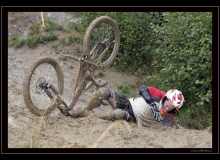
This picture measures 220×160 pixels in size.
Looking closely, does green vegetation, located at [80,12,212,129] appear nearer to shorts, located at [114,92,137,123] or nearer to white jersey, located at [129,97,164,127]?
white jersey, located at [129,97,164,127]

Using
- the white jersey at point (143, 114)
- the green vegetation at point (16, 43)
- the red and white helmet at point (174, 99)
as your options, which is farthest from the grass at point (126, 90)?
the green vegetation at point (16, 43)

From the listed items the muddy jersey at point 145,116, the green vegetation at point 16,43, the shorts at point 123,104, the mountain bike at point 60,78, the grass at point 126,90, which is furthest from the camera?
the green vegetation at point 16,43

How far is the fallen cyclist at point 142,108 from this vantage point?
14.9 feet

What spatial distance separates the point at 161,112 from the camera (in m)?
4.59

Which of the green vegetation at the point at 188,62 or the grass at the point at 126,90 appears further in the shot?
the grass at the point at 126,90

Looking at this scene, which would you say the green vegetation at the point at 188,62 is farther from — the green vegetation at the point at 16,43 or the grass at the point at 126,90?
the green vegetation at the point at 16,43

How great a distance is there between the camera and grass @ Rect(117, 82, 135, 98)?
722cm

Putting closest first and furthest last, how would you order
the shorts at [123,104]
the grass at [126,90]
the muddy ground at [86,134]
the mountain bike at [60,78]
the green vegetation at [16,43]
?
the muddy ground at [86,134] → the mountain bike at [60,78] → the shorts at [123,104] → the grass at [126,90] → the green vegetation at [16,43]

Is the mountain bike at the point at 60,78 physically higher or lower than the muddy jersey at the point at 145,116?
higher

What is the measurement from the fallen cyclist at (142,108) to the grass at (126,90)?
2.11 meters

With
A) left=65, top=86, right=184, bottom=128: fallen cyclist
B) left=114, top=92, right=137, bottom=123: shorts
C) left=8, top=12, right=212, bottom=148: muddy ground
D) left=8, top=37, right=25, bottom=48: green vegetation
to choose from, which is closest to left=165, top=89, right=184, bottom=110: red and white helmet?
left=65, top=86, right=184, bottom=128: fallen cyclist

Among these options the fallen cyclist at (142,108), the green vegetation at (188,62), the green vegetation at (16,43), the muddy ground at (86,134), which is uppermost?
the green vegetation at (16,43)
